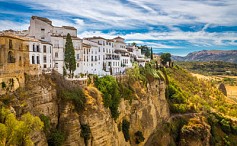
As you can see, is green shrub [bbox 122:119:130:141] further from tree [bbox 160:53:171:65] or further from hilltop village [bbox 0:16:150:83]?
tree [bbox 160:53:171:65]

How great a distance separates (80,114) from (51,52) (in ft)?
35.2

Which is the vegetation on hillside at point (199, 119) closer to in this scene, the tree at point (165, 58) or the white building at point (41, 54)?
the tree at point (165, 58)

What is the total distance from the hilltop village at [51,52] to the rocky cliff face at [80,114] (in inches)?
97.0

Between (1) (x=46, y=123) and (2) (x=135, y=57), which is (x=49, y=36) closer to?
(1) (x=46, y=123)

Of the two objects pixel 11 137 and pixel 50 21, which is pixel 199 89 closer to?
pixel 50 21

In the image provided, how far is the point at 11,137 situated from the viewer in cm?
1962

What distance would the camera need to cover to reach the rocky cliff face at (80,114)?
995 inches

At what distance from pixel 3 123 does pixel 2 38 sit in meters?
8.44

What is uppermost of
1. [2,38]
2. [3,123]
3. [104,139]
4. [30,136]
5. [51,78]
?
[2,38]

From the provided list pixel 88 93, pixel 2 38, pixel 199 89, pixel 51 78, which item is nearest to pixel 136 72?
pixel 88 93

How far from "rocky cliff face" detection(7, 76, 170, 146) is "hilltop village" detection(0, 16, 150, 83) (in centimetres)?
246

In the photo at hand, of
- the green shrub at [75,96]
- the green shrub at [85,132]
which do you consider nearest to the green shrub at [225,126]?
the green shrub at [85,132]

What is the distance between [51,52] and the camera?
35.3m

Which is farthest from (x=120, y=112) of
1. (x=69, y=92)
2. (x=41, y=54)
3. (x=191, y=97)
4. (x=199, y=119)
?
(x=191, y=97)
